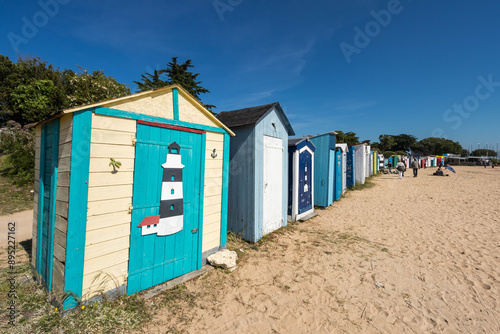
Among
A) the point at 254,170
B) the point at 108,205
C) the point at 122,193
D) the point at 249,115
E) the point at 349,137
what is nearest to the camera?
the point at 108,205

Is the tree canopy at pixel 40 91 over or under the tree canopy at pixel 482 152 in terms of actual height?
under

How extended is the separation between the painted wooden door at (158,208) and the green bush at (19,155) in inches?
431

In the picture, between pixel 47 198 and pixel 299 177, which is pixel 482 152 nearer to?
pixel 299 177

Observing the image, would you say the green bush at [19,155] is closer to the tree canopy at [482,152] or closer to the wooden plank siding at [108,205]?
the wooden plank siding at [108,205]

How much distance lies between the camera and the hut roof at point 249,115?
17.1 feet

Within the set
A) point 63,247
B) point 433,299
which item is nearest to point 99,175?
point 63,247

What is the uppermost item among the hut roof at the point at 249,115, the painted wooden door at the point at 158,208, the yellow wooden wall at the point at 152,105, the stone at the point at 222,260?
the hut roof at the point at 249,115

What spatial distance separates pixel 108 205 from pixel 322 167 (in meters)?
8.30

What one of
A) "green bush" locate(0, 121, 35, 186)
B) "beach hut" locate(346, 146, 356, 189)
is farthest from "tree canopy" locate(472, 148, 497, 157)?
"green bush" locate(0, 121, 35, 186)

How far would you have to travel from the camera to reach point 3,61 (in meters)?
19.3

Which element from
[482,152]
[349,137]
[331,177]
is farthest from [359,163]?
[482,152]

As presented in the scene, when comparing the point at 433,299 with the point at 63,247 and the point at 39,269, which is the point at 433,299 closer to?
the point at 63,247

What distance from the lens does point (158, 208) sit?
323cm

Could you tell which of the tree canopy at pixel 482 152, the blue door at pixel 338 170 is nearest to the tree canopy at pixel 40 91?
the blue door at pixel 338 170
